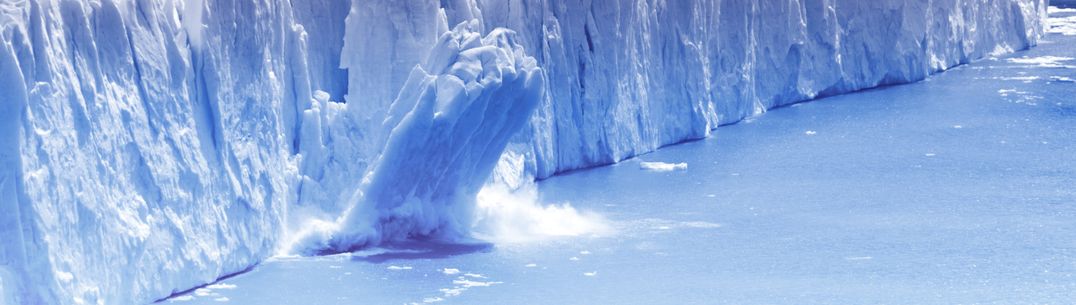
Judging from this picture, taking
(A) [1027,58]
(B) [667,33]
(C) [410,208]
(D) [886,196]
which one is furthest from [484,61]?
(A) [1027,58]

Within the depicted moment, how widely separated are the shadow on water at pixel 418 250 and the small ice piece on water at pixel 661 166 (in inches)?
143

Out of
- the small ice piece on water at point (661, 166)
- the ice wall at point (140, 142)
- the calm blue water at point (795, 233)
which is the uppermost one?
the ice wall at point (140, 142)

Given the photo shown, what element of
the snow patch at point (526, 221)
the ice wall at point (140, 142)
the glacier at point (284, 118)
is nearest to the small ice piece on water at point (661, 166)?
the glacier at point (284, 118)

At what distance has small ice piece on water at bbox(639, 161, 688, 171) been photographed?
48.3 feet

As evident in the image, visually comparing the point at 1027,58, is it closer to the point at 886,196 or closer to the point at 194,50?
the point at 886,196

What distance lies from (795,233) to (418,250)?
2.53 metres

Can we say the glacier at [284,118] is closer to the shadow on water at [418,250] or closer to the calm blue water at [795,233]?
the shadow on water at [418,250]

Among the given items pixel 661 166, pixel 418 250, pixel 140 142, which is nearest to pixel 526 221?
pixel 418 250

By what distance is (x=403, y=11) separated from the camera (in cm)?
1178

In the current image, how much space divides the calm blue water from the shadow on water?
0.08ft

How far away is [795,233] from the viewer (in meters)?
12.0

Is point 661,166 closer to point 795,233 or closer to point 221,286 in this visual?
point 795,233

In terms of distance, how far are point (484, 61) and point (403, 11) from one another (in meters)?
0.99

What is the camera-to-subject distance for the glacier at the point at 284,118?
831 cm
